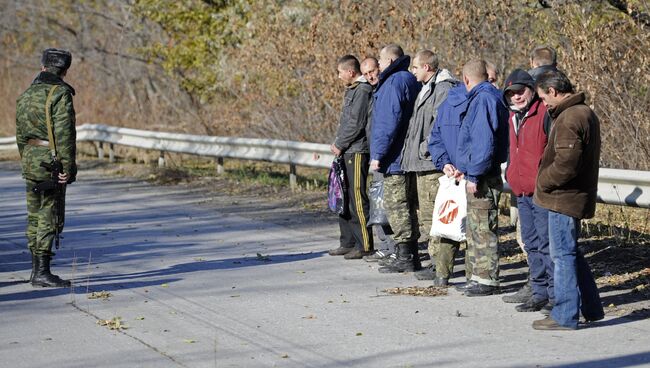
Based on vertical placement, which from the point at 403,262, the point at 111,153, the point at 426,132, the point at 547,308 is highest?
the point at 426,132

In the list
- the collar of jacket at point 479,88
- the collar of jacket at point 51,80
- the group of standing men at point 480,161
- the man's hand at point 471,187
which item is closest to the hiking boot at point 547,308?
the group of standing men at point 480,161

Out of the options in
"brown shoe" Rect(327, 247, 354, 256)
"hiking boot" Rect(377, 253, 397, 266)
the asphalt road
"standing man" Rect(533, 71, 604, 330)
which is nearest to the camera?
the asphalt road

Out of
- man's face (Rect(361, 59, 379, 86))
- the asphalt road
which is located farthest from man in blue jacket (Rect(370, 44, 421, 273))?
man's face (Rect(361, 59, 379, 86))

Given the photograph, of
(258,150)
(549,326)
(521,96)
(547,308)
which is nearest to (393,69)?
(521,96)

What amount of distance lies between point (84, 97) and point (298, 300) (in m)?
17.8

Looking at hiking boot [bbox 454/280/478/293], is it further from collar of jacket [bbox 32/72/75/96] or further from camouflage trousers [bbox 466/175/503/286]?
collar of jacket [bbox 32/72/75/96]

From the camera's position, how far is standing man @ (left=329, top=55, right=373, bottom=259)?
36.1ft

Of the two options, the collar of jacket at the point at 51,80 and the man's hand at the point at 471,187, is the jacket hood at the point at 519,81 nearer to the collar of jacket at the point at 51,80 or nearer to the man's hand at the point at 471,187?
the man's hand at the point at 471,187

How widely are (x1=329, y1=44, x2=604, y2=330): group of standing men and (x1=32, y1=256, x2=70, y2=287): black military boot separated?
2.75m

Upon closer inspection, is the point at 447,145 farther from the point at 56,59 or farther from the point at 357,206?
the point at 56,59

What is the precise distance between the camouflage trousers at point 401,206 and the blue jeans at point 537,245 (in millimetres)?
1650

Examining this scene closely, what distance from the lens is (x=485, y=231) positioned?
9.05m

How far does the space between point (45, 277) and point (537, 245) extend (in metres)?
4.01

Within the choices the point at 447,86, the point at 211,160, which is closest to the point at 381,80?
the point at 447,86
